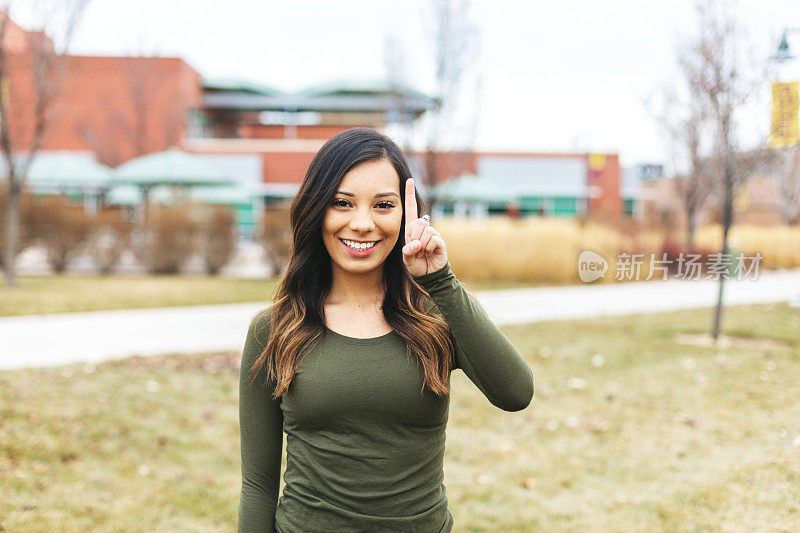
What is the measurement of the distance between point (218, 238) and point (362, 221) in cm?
1343

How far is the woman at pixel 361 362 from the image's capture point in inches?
63.1

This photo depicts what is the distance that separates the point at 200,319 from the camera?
896cm

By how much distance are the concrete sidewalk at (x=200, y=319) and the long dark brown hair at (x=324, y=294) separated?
14.9 feet

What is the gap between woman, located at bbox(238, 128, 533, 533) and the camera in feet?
5.26

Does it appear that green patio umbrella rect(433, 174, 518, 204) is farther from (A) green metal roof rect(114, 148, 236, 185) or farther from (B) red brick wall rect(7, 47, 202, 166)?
(B) red brick wall rect(7, 47, 202, 166)

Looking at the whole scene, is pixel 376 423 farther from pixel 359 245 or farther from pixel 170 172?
pixel 170 172

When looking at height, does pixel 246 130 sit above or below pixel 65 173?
above

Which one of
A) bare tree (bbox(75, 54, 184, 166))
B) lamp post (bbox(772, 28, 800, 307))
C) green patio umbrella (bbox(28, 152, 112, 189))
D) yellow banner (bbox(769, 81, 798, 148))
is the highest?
bare tree (bbox(75, 54, 184, 166))

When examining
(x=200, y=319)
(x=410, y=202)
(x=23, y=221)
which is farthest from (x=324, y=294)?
(x=23, y=221)

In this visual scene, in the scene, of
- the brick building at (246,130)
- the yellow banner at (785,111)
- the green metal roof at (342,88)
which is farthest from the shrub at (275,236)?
the green metal roof at (342,88)

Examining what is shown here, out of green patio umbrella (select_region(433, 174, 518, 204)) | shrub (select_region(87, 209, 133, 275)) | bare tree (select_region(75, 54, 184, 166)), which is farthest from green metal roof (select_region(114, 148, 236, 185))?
green patio umbrella (select_region(433, 174, 518, 204))

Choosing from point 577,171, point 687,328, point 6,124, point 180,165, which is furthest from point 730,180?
point 577,171

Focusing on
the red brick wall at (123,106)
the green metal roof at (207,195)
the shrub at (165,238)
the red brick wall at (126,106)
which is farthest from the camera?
the red brick wall at (126,106)

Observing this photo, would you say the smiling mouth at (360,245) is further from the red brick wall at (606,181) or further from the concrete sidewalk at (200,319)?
the red brick wall at (606,181)
